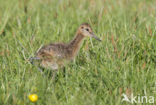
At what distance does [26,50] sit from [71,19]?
2.03 meters

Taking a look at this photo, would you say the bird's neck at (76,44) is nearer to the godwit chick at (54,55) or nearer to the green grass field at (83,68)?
the godwit chick at (54,55)

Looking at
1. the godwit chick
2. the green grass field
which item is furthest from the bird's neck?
the green grass field

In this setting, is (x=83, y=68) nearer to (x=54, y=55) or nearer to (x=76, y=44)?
(x=54, y=55)

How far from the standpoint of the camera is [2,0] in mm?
8648

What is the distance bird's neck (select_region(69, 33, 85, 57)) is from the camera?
17.4 feet

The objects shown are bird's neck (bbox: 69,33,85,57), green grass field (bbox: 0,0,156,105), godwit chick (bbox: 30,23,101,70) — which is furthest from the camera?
bird's neck (bbox: 69,33,85,57)

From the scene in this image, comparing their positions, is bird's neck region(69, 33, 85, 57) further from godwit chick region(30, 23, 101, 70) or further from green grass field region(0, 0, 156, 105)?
green grass field region(0, 0, 156, 105)

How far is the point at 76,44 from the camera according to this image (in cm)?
540

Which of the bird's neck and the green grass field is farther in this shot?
the bird's neck

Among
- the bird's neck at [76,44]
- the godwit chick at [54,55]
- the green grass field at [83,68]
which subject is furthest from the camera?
the bird's neck at [76,44]

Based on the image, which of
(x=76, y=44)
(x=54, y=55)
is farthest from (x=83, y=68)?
(x=76, y=44)

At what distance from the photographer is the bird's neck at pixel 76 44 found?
5.30 m

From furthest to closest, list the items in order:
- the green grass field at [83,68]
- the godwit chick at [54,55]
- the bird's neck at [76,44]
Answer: the bird's neck at [76,44] → the godwit chick at [54,55] → the green grass field at [83,68]

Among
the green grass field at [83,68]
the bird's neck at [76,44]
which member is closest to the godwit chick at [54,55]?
the bird's neck at [76,44]
